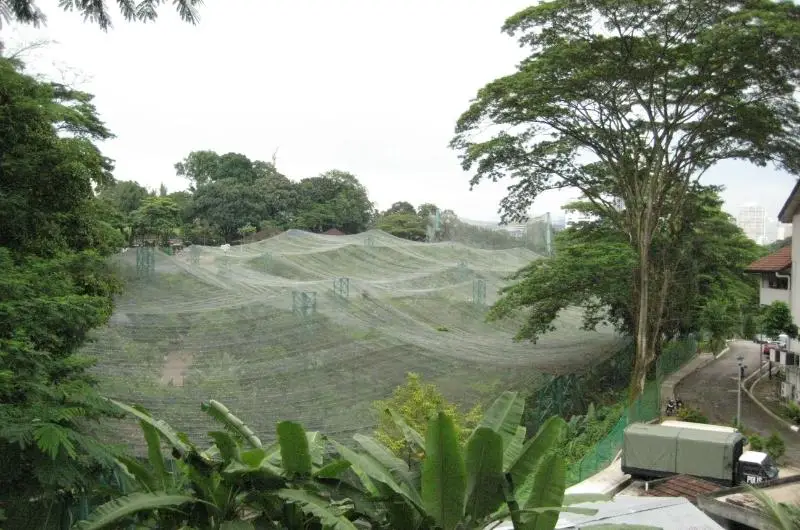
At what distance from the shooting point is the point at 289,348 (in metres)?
13.7

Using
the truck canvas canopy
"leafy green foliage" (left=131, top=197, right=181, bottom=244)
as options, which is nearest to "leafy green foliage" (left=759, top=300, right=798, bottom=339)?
the truck canvas canopy

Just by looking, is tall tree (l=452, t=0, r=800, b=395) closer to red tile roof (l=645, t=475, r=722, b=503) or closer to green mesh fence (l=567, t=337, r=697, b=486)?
green mesh fence (l=567, t=337, r=697, b=486)

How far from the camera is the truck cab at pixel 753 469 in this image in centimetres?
1084

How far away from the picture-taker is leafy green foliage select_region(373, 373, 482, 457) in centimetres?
1205

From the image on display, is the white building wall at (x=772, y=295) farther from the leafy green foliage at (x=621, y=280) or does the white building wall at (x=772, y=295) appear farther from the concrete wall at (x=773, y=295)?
the leafy green foliage at (x=621, y=280)

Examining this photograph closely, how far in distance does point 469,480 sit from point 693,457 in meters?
8.01

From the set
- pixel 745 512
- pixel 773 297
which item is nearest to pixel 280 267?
pixel 773 297

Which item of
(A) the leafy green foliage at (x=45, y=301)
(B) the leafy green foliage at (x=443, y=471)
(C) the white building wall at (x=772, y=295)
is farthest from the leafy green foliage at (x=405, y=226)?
(B) the leafy green foliage at (x=443, y=471)

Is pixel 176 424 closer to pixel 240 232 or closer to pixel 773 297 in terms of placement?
pixel 773 297

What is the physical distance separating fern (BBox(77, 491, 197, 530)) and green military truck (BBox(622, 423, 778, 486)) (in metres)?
8.83

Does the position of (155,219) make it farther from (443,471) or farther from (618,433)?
(443,471)

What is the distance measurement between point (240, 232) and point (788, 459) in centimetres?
3408

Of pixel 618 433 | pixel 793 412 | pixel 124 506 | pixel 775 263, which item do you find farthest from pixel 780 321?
pixel 124 506

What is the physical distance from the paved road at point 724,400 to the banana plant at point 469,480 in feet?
38.0
